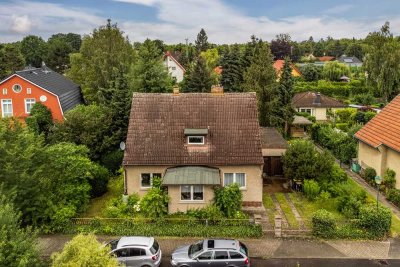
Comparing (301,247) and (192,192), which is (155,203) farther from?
(301,247)

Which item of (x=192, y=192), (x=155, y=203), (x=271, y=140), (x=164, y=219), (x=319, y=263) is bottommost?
(x=319, y=263)

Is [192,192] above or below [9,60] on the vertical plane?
below

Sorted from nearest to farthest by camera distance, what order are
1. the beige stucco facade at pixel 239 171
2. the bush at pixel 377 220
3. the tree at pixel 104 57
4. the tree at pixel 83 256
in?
the tree at pixel 83 256
the bush at pixel 377 220
the beige stucco facade at pixel 239 171
the tree at pixel 104 57

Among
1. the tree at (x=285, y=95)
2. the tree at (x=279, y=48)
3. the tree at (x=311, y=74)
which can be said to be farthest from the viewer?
the tree at (x=279, y=48)

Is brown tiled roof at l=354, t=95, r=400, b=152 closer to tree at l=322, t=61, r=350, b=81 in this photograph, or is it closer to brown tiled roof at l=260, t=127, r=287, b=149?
brown tiled roof at l=260, t=127, r=287, b=149

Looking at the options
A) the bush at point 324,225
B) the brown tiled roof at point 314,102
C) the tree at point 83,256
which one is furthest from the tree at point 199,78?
the tree at point 83,256

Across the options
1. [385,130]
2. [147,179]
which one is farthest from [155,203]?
[385,130]

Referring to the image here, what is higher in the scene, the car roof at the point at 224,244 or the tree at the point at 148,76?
the tree at the point at 148,76

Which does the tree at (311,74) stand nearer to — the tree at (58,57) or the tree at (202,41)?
the tree at (202,41)
